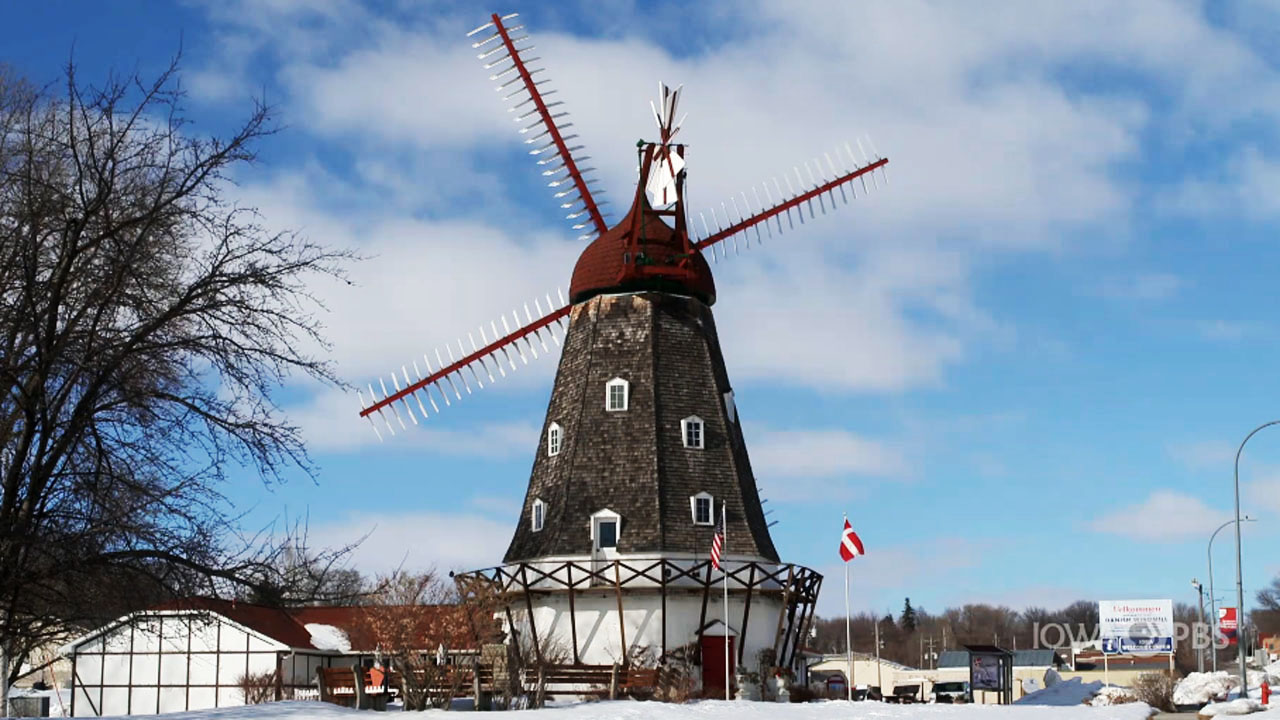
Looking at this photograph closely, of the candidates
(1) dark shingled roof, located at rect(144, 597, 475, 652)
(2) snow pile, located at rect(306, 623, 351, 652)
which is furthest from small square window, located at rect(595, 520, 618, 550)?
(2) snow pile, located at rect(306, 623, 351, 652)

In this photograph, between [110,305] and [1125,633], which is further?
[1125,633]

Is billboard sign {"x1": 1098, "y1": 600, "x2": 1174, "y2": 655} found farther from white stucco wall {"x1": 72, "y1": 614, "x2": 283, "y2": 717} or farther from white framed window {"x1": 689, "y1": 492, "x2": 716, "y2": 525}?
white stucco wall {"x1": 72, "y1": 614, "x2": 283, "y2": 717}

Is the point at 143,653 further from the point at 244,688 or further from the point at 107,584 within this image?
the point at 107,584

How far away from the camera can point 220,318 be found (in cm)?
1509

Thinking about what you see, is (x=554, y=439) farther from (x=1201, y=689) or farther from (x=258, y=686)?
(x=1201, y=689)

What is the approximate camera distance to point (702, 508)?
129 feet

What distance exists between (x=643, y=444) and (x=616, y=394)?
176 centimetres

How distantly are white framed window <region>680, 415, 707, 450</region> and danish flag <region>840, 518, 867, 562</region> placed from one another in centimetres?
614

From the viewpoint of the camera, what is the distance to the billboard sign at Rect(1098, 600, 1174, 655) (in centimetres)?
6700

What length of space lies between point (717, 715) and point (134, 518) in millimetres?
15754

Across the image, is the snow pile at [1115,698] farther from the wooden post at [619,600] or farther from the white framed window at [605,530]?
the white framed window at [605,530]

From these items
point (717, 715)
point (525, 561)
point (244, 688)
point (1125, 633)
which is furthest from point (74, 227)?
point (1125, 633)

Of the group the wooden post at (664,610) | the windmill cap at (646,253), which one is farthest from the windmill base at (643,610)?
the windmill cap at (646,253)

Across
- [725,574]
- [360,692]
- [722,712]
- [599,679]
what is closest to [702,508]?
[725,574]
